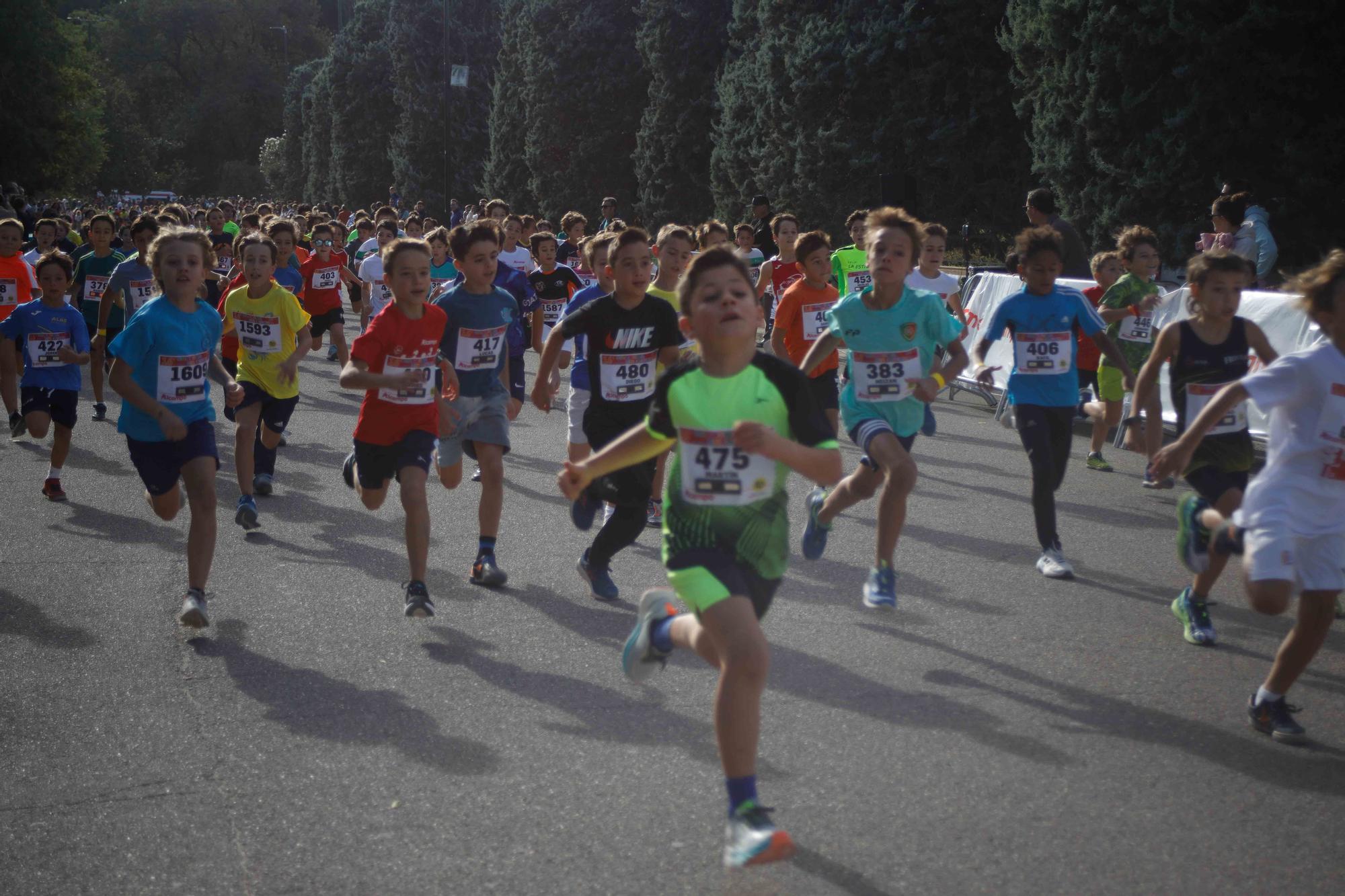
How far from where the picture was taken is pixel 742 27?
32156mm

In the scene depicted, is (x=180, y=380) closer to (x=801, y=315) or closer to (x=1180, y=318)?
(x=801, y=315)

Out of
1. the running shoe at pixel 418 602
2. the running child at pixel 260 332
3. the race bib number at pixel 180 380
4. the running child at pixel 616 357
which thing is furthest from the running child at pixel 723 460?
the running child at pixel 260 332

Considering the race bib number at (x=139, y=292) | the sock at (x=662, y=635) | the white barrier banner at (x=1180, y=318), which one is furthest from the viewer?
the race bib number at (x=139, y=292)

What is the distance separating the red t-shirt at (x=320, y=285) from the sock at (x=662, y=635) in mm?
11371

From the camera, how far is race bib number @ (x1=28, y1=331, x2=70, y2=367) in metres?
10.6

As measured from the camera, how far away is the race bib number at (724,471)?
13.8 feet

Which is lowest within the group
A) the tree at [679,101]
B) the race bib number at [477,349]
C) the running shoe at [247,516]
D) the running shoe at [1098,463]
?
the running shoe at [247,516]

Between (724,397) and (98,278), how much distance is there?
1183 centimetres

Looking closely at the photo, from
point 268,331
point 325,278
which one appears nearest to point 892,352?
point 268,331

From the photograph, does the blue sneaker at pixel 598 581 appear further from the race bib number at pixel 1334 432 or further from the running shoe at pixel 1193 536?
the race bib number at pixel 1334 432

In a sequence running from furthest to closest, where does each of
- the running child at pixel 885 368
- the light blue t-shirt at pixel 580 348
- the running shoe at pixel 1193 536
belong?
1. the light blue t-shirt at pixel 580 348
2. the running child at pixel 885 368
3. the running shoe at pixel 1193 536

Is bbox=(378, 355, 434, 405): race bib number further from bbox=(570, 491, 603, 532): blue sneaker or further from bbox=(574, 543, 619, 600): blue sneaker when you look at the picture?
bbox=(574, 543, 619, 600): blue sneaker

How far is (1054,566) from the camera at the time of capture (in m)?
7.62

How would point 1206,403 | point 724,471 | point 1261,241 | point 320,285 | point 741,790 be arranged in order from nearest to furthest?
1. point 741,790
2. point 724,471
3. point 1206,403
4. point 1261,241
5. point 320,285
